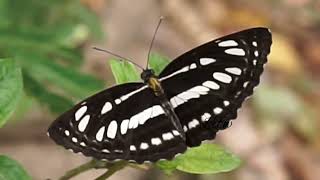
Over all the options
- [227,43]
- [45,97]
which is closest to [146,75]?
[227,43]

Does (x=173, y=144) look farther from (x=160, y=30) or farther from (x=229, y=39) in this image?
(x=160, y=30)

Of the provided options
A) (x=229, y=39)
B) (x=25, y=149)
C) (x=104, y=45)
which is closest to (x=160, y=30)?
(x=104, y=45)

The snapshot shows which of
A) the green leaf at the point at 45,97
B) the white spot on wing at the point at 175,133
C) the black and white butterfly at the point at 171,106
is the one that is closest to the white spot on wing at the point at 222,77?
the black and white butterfly at the point at 171,106

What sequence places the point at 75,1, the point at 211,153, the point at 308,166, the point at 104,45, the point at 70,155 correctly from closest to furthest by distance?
the point at 211,153
the point at 75,1
the point at 70,155
the point at 104,45
the point at 308,166

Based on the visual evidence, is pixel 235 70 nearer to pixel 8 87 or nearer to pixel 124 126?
pixel 124 126

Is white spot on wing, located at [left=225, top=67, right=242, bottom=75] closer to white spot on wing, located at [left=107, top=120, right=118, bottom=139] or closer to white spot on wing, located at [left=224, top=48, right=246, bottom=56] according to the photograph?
white spot on wing, located at [left=224, top=48, right=246, bottom=56]

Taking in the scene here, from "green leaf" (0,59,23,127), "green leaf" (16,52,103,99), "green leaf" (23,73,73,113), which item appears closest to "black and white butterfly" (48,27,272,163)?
"green leaf" (0,59,23,127)
